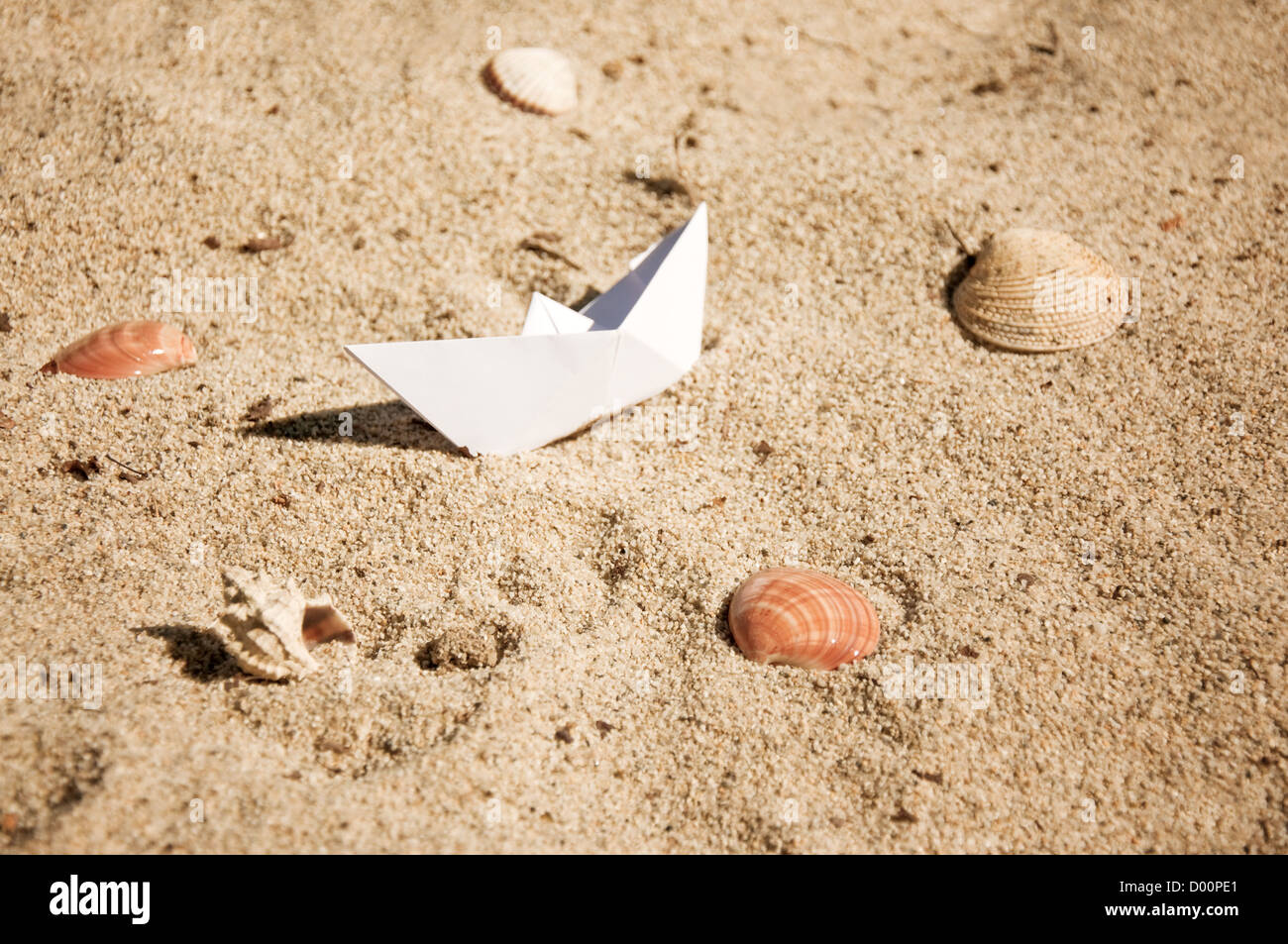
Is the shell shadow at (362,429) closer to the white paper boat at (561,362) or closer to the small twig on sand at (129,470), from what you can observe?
the white paper boat at (561,362)

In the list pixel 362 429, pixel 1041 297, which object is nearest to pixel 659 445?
pixel 362 429

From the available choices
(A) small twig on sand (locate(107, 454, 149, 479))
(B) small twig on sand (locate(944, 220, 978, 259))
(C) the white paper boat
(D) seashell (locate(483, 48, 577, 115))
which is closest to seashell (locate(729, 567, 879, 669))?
(C) the white paper boat

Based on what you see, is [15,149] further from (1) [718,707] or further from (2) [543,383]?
(1) [718,707]

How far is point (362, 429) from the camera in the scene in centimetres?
315

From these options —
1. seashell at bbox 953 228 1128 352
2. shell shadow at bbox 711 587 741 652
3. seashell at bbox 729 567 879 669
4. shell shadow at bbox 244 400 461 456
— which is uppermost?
seashell at bbox 953 228 1128 352

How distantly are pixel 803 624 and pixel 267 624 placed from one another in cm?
155

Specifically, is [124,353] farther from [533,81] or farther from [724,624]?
[724,624]

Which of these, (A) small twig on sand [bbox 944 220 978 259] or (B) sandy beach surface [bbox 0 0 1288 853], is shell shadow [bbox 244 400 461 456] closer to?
(B) sandy beach surface [bbox 0 0 1288 853]

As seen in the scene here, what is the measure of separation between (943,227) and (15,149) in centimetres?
430

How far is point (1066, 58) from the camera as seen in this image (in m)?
4.58

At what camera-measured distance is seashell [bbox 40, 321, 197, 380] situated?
10.5ft

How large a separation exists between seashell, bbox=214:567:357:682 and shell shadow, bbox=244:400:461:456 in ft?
2.72

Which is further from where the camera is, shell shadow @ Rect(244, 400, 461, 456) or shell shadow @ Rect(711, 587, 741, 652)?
shell shadow @ Rect(244, 400, 461, 456)
